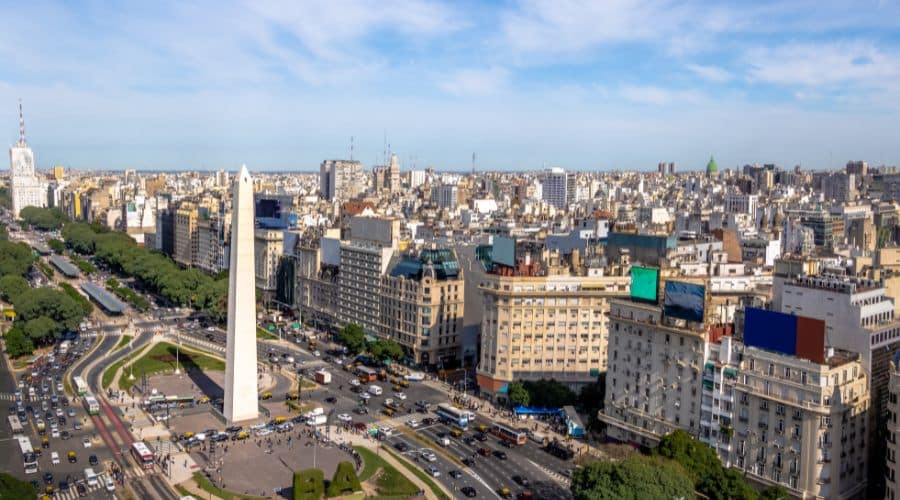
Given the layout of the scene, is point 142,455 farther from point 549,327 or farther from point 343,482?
point 549,327

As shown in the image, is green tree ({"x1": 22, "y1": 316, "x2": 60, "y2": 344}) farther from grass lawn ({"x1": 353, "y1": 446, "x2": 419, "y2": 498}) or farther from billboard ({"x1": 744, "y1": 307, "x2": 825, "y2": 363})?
billboard ({"x1": 744, "y1": 307, "x2": 825, "y2": 363})

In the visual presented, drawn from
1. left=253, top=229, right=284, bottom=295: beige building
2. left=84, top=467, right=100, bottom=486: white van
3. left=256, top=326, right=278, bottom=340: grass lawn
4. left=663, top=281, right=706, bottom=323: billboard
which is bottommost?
left=84, top=467, right=100, bottom=486: white van

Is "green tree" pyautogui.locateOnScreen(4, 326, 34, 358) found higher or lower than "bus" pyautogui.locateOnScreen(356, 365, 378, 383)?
higher

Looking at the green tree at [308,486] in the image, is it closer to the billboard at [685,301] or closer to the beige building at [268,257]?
the billboard at [685,301]

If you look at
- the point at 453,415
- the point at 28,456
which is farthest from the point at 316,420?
the point at 28,456

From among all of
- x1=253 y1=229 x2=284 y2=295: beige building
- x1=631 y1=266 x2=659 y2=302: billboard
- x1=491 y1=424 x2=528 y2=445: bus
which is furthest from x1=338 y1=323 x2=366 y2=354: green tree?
x1=631 y1=266 x2=659 y2=302: billboard

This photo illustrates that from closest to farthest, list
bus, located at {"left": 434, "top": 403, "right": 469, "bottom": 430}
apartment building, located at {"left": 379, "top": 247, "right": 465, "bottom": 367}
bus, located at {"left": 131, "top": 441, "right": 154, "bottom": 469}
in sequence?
bus, located at {"left": 131, "top": 441, "right": 154, "bottom": 469} < bus, located at {"left": 434, "top": 403, "right": 469, "bottom": 430} < apartment building, located at {"left": 379, "top": 247, "right": 465, "bottom": 367}

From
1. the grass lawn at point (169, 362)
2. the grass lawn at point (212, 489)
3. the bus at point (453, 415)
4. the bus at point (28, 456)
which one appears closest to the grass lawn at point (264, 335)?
the grass lawn at point (169, 362)
